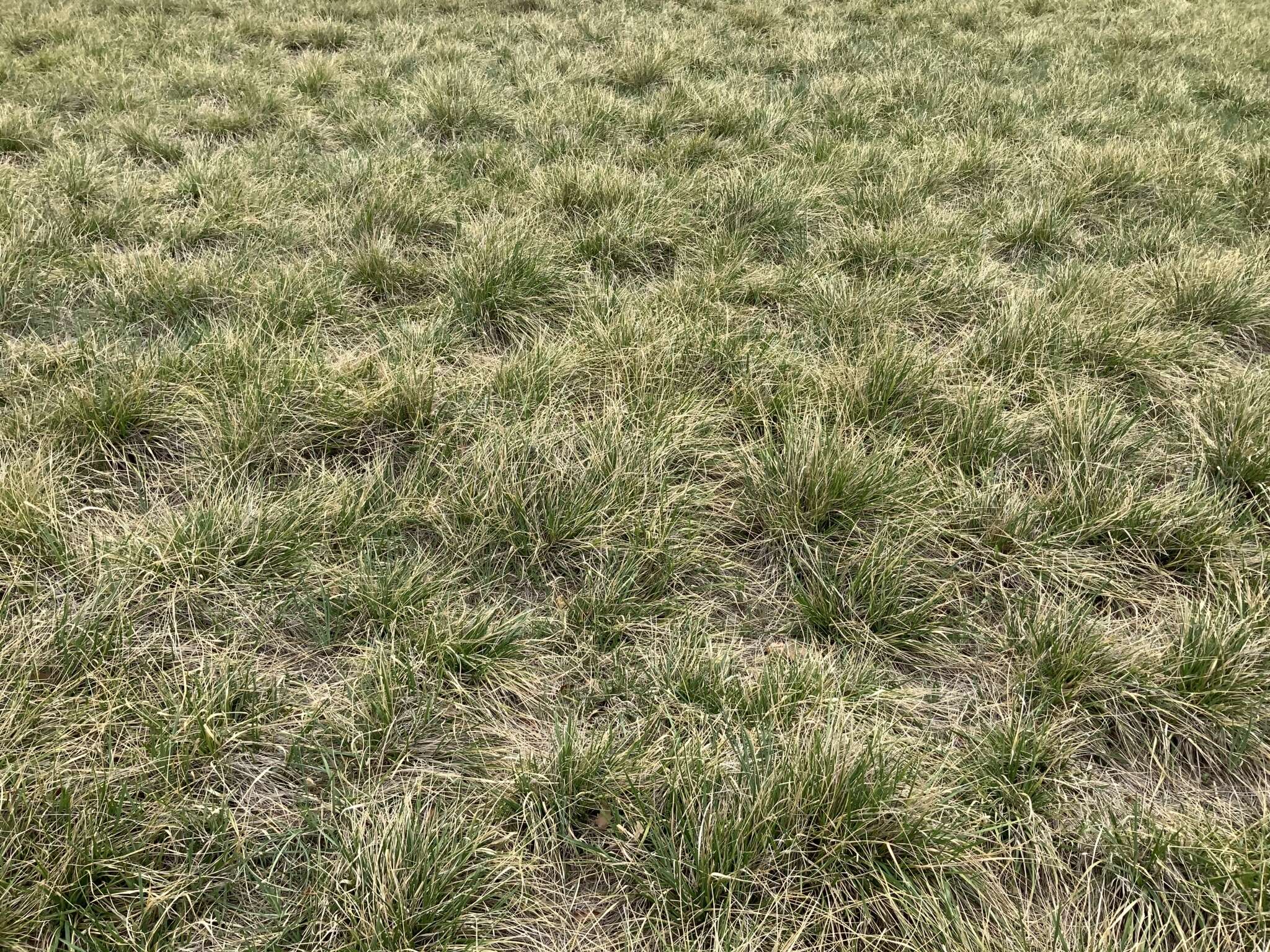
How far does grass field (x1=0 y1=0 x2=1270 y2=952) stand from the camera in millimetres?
1562

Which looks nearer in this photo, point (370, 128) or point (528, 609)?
→ point (528, 609)

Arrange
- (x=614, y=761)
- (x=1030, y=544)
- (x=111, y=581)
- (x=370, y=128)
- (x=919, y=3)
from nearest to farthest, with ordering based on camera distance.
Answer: (x=614, y=761) → (x=111, y=581) → (x=1030, y=544) → (x=370, y=128) → (x=919, y=3)

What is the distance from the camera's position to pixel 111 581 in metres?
2.04

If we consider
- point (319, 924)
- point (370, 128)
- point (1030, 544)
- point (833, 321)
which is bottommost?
point (319, 924)

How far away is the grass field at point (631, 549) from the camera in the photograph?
1562 millimetres

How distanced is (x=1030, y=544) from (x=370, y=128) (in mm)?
4695

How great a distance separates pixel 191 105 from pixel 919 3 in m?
7.35

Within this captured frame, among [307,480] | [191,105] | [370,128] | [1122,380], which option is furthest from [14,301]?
[1122,380]

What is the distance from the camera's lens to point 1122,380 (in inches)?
117

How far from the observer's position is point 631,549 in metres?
2.26

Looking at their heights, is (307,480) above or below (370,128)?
below

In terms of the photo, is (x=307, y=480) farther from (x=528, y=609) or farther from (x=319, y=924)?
(x=319, y=924)

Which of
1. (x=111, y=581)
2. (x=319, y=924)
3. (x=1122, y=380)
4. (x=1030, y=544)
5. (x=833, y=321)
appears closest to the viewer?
(x=319, y=924)

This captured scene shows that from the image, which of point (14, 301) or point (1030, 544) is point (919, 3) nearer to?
point (1030, 544)
